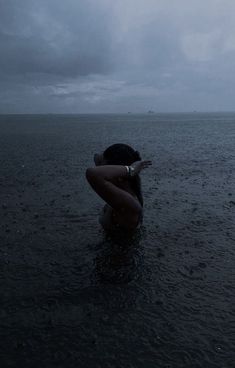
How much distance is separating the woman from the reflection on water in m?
0.35

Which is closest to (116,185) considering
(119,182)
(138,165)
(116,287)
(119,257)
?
(119,182)

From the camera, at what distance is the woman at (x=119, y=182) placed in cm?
800

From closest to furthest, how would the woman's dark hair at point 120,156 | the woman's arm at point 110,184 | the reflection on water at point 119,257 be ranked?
the reflection on water at point 119,257 → the woman's arm at point 110,184 → the woman's dark hair at point 120,156

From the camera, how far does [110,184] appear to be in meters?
8.06

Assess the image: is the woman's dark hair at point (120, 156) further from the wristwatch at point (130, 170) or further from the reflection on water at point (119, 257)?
the reflection on water at point (119, 257)

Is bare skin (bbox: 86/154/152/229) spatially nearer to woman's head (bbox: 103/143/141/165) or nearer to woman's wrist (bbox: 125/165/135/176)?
woman's wrist (bbox: 125/165/135/176)

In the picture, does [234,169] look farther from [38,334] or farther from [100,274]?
[38,334]

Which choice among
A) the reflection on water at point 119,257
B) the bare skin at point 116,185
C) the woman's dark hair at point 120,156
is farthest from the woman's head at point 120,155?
the reflection on water at point 119,257

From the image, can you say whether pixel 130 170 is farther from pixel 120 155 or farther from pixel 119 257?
pixel 119 257

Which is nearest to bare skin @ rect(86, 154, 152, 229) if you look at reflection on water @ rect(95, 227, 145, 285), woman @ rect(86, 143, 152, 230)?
woman @ rect(86, 143, 152, 230)

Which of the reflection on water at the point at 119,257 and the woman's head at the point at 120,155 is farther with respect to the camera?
the woman's head at the point at 120,155

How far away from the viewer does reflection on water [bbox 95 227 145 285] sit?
25.4ft

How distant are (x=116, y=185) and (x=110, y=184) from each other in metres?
0.68

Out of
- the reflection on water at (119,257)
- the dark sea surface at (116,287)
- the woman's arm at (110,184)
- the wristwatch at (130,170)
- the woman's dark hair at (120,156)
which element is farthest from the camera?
the woman's dark hair at (120,156)
